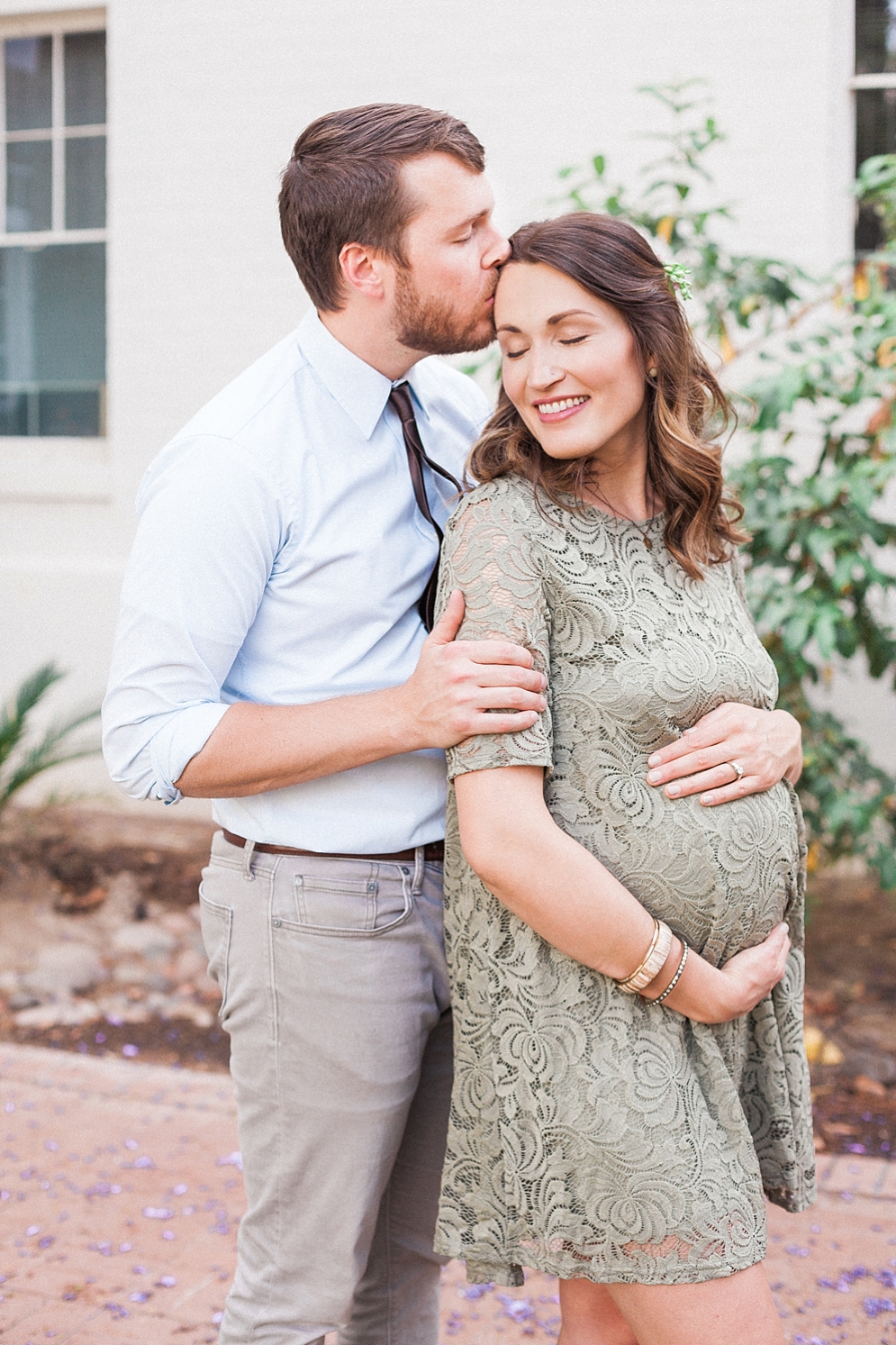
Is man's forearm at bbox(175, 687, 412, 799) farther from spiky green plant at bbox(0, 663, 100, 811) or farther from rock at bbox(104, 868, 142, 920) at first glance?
rock at bbox(104, 868, 142, 920)

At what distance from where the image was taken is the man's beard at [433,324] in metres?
2.09

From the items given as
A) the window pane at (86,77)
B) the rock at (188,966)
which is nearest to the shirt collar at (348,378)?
the rock at (188,966)

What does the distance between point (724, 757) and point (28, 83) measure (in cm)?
612

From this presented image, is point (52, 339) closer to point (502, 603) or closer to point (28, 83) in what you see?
point (28, 83)

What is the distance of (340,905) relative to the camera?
2.06 m

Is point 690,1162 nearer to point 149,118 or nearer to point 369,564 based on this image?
point 369,564

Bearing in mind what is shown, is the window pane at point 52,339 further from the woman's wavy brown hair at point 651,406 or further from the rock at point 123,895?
the woman's wavy brown hair at point 651,406

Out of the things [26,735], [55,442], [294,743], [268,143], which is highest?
[268,143]

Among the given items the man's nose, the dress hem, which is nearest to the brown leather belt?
the dress hem

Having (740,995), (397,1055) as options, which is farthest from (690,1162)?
(397,1055)

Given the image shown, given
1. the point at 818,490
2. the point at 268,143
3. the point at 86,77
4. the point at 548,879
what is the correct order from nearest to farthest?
the point at 548,879 → the point at 818,490 → the point at 268,143 → the point at 86,77

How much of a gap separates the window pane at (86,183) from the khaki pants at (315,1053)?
5.30m

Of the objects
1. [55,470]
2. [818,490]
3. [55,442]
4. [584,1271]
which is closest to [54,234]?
[55,442]

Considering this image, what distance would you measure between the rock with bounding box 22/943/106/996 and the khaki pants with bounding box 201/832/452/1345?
122 inches
